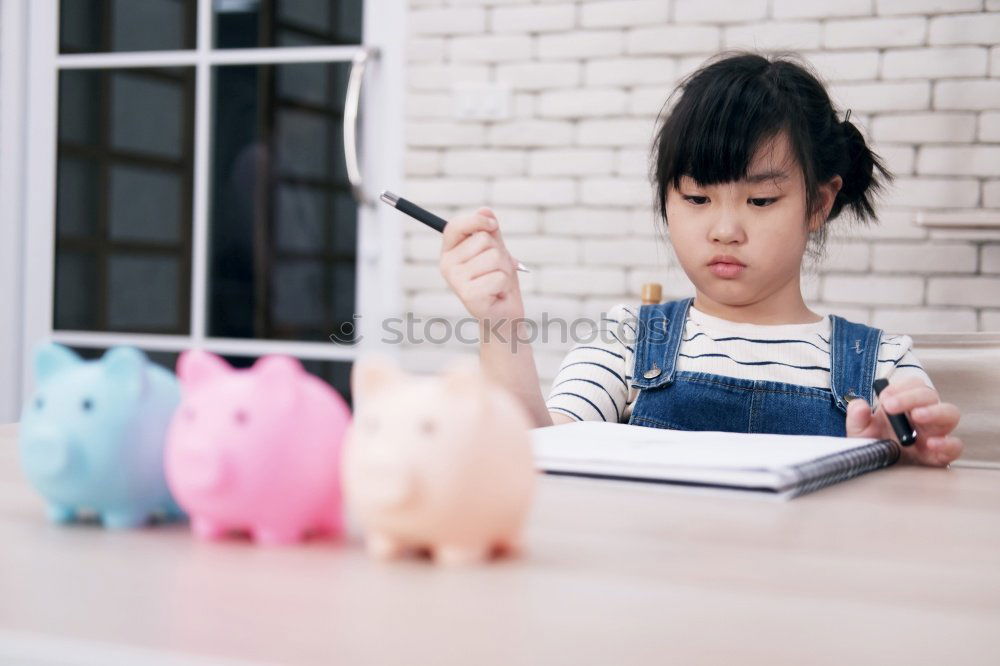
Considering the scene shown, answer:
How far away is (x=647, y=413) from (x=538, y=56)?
65.6 inches

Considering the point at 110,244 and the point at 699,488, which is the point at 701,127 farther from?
the point at 110,244

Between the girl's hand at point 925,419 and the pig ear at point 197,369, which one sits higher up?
the pig ear at point 197,369

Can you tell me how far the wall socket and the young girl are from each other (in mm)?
A: 1394

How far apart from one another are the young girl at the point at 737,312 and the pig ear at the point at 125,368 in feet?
2.41

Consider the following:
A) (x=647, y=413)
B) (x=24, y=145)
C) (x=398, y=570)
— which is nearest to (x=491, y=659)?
(x=398, y=570)

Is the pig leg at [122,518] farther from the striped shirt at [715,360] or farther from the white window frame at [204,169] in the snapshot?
the white window frame at [204,169]

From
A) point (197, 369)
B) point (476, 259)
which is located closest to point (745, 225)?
point (476, 259)

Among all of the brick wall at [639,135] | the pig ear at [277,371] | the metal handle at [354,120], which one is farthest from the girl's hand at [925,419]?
the metal handle at [354,120]

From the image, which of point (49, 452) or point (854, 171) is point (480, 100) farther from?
point (49, 452)

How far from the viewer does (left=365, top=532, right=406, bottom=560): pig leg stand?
18.9 inches

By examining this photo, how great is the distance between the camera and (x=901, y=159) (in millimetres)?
2545

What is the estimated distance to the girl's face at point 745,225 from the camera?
137 centimetres

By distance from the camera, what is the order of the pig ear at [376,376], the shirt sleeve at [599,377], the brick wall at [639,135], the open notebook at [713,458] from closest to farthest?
1. the pig ear at [376,376]
2. the open notebook at [713,458]
3. the shirt sleeve at [599,377]
4. the brick wall at [639,135]

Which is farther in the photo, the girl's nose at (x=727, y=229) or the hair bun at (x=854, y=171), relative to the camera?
the hair bun at (x=854, y=171)
